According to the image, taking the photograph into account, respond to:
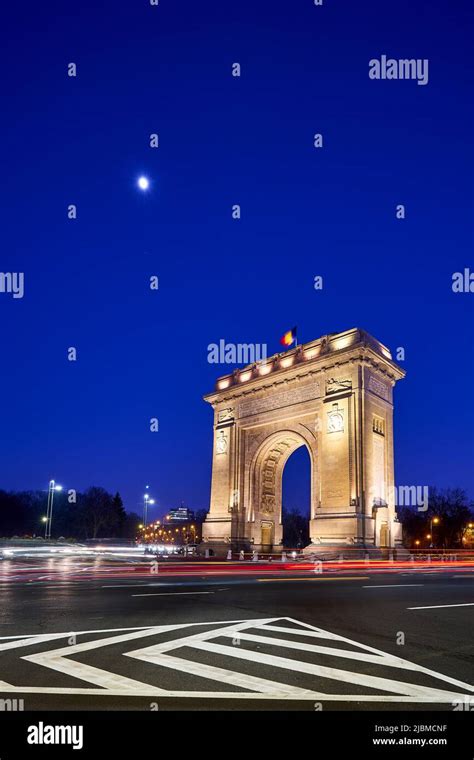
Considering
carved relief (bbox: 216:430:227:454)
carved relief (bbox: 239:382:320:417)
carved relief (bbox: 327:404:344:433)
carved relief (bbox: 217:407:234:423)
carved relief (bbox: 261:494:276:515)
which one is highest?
carved relief (bbox: 239:382:320:417)

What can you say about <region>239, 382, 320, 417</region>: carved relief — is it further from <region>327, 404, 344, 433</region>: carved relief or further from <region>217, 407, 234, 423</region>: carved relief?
<region>327, 404, 344, 433</region>: carved relief

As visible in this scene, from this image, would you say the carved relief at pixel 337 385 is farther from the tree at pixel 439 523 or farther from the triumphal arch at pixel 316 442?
the tree at pixel 439 523

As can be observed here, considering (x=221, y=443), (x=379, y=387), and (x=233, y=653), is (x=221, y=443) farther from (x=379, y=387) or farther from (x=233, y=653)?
(x=233, y=653)

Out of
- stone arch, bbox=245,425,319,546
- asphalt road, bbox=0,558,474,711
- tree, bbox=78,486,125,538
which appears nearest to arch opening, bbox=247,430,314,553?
stone arch, bbox=245,425,319,546

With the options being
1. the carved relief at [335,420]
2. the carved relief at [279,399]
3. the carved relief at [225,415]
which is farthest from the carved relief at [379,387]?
the carved relief at [225,415]
